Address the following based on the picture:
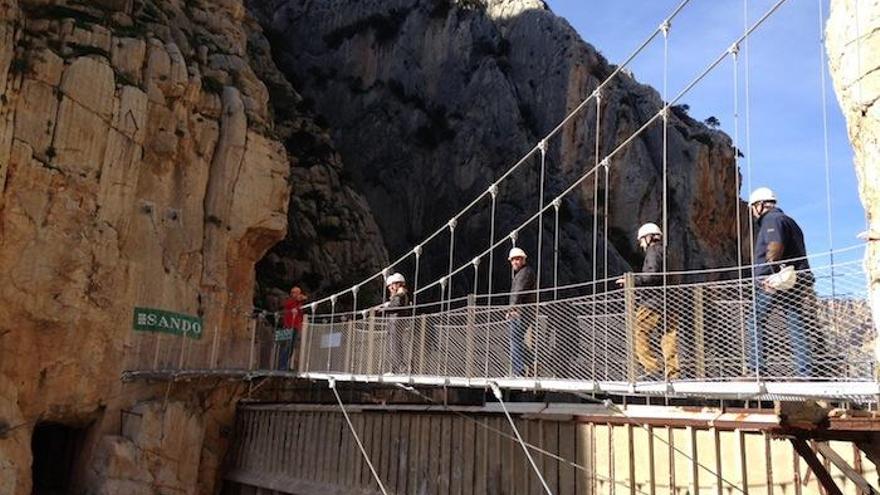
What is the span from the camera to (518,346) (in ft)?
27.0

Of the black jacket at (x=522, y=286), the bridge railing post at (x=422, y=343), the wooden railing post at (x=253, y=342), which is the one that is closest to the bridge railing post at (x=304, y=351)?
the wooden railing post at (x=253, y=342)

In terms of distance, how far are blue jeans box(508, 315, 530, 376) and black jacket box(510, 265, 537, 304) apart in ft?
1.35

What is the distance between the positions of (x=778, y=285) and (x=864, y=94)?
5.21 ft

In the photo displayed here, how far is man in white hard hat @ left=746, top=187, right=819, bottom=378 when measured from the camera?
530 cm

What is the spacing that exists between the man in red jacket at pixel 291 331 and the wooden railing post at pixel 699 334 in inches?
343

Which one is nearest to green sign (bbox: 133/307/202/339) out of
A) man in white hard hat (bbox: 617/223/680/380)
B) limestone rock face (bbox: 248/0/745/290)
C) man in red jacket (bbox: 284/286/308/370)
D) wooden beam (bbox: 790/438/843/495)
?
man in red jacket (bbox: 284/286/308/370)

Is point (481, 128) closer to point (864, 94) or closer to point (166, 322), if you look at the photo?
point (166, 322)

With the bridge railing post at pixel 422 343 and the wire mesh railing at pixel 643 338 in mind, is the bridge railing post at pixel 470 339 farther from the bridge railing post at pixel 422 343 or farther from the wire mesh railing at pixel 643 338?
the bridge railing post at pixel 422 343

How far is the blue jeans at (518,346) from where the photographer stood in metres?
8.16

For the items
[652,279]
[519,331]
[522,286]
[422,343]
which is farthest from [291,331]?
[652,279]

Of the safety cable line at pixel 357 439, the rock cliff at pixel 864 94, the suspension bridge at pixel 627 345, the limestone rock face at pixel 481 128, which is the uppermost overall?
the limestone rock face at pixel 481 128

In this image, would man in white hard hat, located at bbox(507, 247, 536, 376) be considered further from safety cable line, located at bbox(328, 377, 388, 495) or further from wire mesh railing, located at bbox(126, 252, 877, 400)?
safety cable line, located at bbox(328, 377, 388, 495)

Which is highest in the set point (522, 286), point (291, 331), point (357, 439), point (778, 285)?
point (522, 286)

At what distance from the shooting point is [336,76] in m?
32.2
